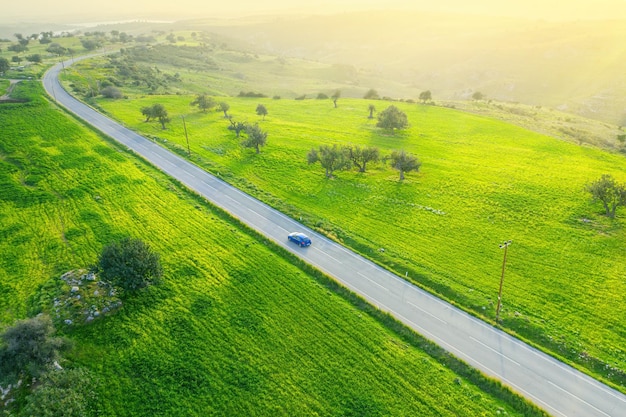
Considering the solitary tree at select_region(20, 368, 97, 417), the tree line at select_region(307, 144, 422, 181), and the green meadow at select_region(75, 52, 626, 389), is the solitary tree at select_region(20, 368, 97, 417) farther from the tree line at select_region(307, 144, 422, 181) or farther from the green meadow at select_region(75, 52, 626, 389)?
the tree line at select_region(307, 144, 422, 181)

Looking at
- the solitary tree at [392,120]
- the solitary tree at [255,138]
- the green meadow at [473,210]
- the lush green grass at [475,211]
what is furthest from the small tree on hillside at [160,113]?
the solitary tree at [392,120]

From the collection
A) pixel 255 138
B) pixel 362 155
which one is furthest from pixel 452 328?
pixel 255 138

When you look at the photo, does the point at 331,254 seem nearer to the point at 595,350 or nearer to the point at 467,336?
the point at 467,336

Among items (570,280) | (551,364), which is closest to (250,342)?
(551,364)

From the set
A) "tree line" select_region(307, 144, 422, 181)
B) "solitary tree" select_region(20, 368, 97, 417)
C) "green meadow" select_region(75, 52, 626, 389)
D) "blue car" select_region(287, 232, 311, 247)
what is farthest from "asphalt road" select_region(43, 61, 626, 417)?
"solitary tree" select_region(20, 368, 97, 417)

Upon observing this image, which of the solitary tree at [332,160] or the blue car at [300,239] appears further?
the solitary tree at [332,160]

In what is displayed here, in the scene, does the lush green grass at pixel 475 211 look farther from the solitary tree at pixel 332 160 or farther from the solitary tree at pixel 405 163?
the solitary tree at pixel 405 163
